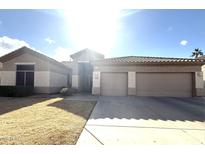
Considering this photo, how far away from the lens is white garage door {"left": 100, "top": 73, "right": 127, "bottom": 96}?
1412 cm

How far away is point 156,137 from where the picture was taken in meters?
3.95

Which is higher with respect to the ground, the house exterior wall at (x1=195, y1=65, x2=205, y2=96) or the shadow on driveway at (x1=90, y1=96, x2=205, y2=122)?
the house exterior wall at (x1=195, y1=65, x2=205, y2=96)

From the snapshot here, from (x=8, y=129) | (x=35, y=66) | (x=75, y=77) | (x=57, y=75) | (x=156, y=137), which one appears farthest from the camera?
(x=75, y=77)

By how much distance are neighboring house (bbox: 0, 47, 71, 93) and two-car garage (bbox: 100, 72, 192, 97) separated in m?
5.64

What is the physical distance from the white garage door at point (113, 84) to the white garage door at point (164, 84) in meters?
1.30

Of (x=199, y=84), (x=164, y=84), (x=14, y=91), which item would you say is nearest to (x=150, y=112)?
(x=164, y=84)

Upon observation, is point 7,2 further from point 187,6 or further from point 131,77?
point 131,77

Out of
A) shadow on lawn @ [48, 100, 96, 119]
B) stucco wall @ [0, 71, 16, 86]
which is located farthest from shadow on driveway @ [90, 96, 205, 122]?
stucco wall @ [0, 71, 16, 86]

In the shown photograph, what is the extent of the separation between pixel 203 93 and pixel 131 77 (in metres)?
6.54

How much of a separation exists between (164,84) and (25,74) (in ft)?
44.2

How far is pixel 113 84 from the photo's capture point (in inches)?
557

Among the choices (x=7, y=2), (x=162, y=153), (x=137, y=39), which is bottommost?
(x=162, y=153)

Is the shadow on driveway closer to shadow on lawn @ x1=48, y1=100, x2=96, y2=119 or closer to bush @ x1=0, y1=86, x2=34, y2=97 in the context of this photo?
shadow on lawn @ x1=48, y1=100, x2=96, y2=119

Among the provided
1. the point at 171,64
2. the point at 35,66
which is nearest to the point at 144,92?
the point at 171,64
